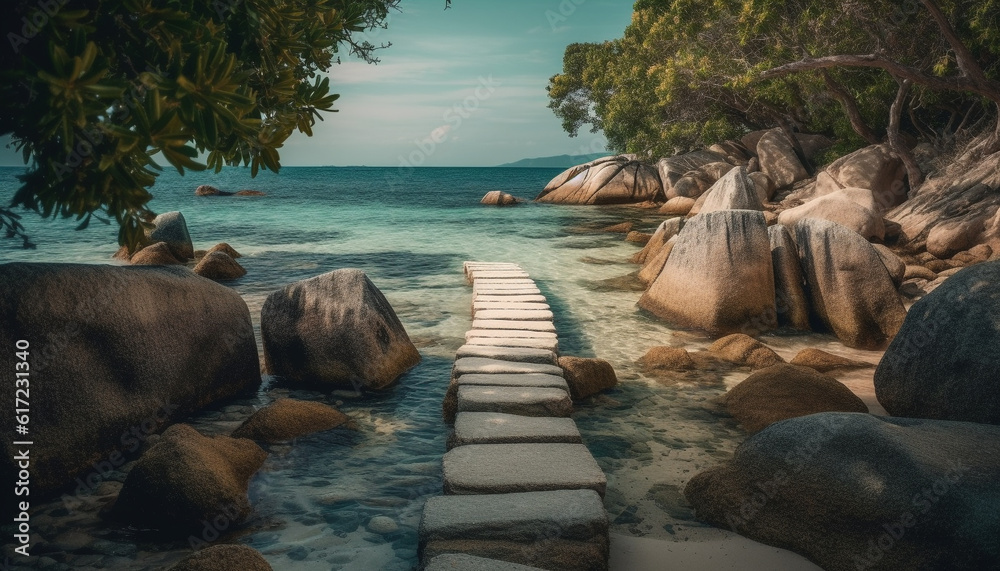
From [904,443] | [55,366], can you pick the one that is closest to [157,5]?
[55,366]

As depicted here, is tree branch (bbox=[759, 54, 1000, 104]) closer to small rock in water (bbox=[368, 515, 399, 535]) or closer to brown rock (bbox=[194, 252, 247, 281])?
brown rock (bbox=[194, 252, 247, 281])

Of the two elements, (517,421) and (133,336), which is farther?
(133,336)

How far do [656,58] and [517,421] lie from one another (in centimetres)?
2455

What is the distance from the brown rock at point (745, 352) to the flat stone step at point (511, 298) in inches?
88.0

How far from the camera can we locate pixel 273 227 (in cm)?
2539

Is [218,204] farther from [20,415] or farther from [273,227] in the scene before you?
[20,415]

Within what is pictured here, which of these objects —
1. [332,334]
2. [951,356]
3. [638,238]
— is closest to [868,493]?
[951,356]

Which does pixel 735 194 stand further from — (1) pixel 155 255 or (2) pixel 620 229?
(1) pixel 155 255

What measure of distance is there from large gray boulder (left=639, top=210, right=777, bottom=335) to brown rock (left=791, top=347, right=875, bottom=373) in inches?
54.7

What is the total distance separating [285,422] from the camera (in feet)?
16.6

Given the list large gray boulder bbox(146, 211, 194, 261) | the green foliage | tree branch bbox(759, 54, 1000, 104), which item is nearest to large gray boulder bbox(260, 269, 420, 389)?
large gray boulder bbox(146, 211, 194, 261)

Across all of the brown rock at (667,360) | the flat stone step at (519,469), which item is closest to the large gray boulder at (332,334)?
the flat stone step at (519,469)

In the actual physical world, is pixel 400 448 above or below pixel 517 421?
below

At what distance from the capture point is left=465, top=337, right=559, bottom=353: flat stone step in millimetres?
6320
